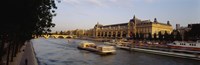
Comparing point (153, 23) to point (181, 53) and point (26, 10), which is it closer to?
point (181, 53)

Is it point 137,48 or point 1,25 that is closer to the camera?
point 1,25

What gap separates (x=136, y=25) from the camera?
192000mm

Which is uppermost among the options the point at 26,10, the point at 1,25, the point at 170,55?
the point at 26,10

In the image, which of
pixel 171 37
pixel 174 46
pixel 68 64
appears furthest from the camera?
pixel 171 37

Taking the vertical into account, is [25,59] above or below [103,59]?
above

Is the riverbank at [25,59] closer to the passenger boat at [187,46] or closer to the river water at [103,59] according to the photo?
the river water at [103,59]

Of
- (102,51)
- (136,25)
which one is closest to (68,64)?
(102,51)

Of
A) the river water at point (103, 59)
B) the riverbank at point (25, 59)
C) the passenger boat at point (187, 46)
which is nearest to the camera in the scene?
the riverbank at point (25, 59)

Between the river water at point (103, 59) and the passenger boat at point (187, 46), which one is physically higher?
the passenger boat at point (187, 46)

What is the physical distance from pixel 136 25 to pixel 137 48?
4542 inches

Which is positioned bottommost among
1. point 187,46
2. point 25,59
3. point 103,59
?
point 103,59

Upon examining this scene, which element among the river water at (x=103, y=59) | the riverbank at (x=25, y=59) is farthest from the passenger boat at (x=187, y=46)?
the riverbank at (x=25, y=59)

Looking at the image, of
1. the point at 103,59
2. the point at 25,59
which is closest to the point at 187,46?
the point at 103,59

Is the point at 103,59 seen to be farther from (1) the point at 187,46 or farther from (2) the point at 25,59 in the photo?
(2) the point at 25,59
